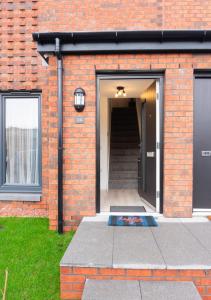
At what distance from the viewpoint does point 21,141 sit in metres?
5.16

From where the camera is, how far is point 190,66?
150 inches

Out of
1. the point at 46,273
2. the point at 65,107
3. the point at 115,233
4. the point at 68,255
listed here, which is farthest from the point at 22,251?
the point at 65,107

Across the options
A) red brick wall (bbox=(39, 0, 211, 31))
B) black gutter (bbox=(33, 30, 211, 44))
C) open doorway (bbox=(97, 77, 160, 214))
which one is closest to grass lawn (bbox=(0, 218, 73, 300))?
open doorway (bbox=(97, 77, 160, 214))

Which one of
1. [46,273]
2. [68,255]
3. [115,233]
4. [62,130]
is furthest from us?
[62,130]

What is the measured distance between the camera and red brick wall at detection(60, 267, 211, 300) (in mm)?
2318

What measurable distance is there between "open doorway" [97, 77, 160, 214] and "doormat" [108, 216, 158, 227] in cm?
34

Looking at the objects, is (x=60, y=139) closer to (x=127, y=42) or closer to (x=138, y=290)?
Result: (x=127, y=42)

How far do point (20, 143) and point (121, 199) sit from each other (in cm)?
250

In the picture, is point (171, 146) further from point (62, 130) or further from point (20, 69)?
point (20, 69)

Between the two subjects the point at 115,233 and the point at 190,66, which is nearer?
the point at 115,233

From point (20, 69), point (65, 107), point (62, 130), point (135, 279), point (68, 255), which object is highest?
point (20, 69)

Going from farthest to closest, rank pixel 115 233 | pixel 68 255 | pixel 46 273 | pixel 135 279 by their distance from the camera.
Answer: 1. pixel 115 233
2. pixel 46 273
3. pixel 68 255
4. pixel 135 279

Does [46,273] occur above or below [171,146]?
below

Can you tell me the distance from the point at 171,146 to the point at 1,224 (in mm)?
3281
